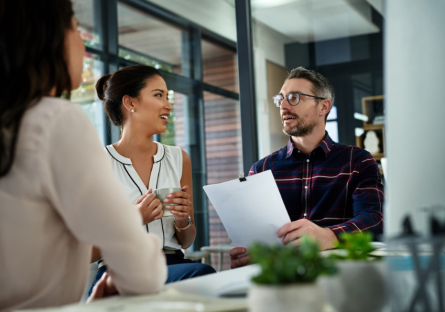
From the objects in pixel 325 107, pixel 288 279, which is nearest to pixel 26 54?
pixel 288 279

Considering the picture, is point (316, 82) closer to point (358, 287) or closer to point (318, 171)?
point (318, 171)

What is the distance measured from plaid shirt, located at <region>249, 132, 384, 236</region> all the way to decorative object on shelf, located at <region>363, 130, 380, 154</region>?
3.95 ft

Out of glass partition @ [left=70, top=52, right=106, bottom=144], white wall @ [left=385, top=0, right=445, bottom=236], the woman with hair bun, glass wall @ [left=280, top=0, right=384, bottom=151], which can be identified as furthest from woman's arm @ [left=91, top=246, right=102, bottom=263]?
glass partition @ [left=70, top=52, right=106, bottom=144]

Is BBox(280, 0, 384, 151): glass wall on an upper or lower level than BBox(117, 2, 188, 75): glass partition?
lower

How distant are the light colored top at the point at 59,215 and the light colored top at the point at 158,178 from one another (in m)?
1.02

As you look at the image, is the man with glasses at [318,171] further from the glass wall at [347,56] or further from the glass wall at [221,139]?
the glass wall at [221,139]

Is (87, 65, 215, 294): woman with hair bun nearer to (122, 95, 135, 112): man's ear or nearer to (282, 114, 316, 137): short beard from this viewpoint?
(122, 95, 135, 112): man's ear

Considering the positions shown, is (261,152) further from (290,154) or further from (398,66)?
(398,66)

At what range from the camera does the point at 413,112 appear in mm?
607

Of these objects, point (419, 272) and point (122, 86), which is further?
point (122, 86)

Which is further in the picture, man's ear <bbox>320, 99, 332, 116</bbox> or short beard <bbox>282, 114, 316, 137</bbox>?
man's ear <bbox>320, 99, 332, 116</bbox>

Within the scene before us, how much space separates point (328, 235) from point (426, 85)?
85cm

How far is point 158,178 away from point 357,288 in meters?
1.42

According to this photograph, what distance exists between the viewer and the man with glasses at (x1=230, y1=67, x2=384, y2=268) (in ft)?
5.60
